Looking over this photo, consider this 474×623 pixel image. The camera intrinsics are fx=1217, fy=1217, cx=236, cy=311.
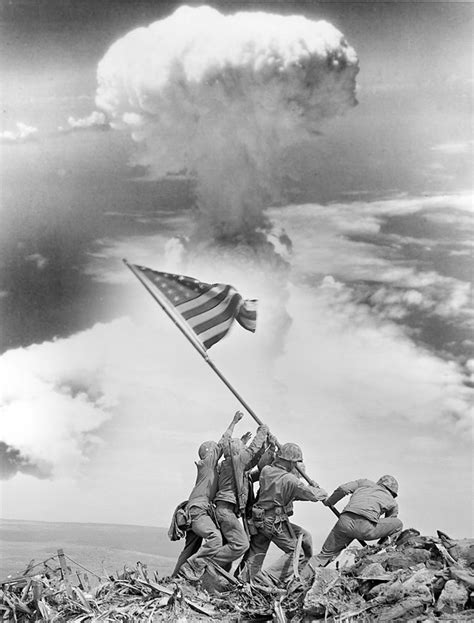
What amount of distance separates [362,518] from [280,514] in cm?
99

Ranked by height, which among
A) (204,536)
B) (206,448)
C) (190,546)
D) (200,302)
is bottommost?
(190,546)

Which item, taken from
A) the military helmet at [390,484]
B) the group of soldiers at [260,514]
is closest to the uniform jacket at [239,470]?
the group of soldiers at [260,514]

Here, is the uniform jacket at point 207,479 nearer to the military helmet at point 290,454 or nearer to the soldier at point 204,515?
the soldier at point 204,515

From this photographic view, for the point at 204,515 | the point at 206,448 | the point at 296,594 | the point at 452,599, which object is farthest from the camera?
the point at 206,448

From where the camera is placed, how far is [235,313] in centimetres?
1630

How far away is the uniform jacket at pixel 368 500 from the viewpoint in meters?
14.6

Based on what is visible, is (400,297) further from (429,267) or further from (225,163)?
(225,163)

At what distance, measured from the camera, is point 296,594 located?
13.4m

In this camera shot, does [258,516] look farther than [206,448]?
No

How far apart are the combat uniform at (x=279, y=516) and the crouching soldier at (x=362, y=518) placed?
0.27 meters

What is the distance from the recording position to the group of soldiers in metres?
14.6

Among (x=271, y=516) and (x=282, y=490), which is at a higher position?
(x=282, y=490)

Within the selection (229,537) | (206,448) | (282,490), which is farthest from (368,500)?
(206,448)

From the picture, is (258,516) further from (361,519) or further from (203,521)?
(361,519)
